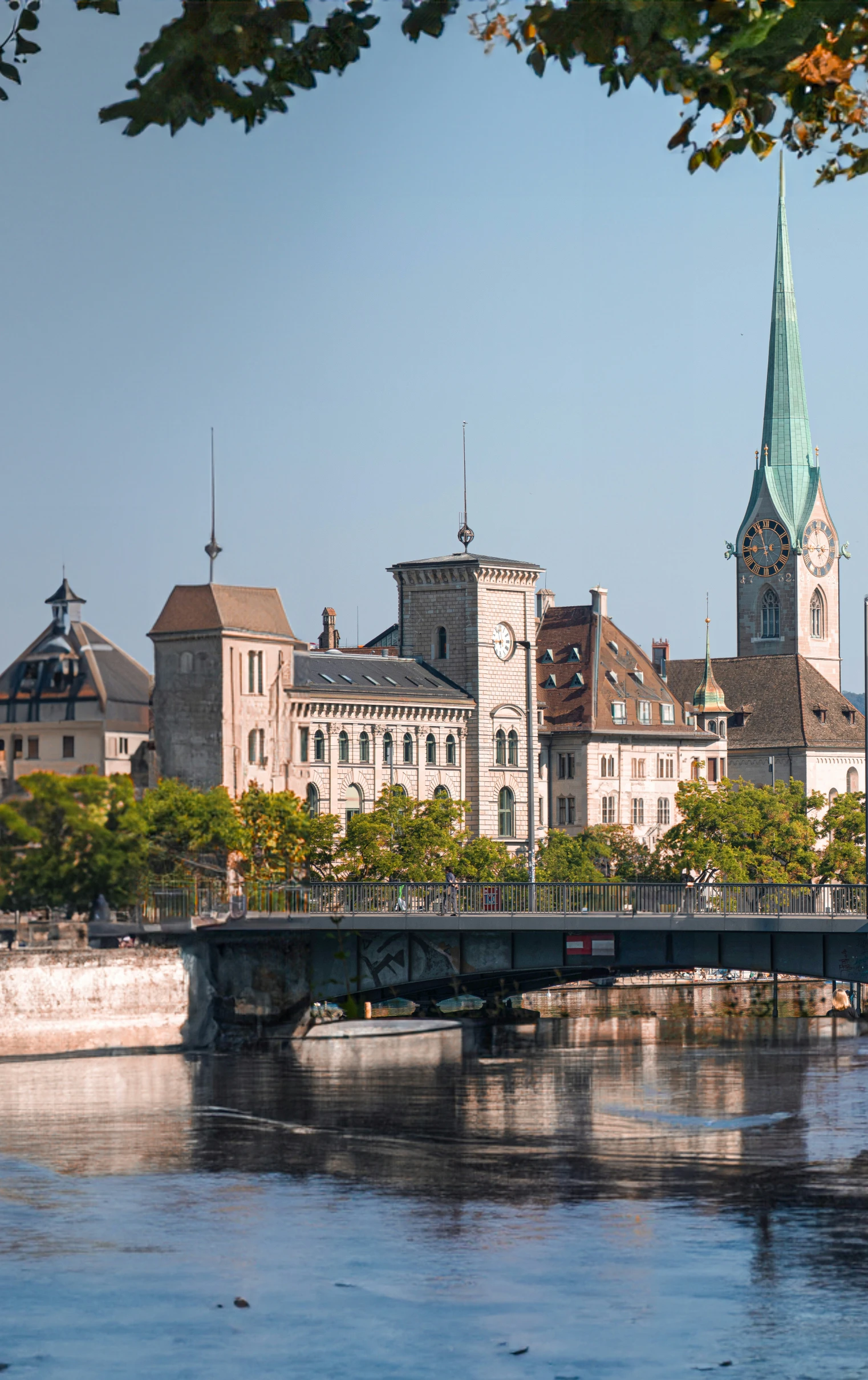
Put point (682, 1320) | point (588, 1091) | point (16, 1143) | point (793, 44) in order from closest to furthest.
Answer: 1. point (793, 44)
2. point (682, 1320)
3. point (16, 1143)
4. point (588, 1091)

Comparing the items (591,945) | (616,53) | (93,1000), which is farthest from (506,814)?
(616,53)

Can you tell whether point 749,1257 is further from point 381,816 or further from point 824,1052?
point 381,816

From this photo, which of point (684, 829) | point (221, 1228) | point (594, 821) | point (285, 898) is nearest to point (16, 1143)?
point (221, 1228)

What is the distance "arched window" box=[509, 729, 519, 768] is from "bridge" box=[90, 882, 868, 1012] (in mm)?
41938

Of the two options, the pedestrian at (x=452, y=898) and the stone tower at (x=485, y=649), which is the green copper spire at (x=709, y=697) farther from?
the pedestrian at (x=452, y=898)

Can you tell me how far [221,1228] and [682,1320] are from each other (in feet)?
41.4

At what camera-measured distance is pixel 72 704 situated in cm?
10119

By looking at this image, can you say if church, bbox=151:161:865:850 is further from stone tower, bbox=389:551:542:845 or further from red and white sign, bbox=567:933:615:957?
red and white sign, bbox=567:933:615:957

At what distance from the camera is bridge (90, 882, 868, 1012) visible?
69.9 m

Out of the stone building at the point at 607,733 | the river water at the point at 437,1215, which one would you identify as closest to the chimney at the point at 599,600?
the stone building at the point at 607,733

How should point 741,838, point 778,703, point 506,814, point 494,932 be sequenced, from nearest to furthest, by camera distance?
point 494,932
point 741,838
point 506,814
point 778,703

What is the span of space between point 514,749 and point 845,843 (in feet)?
68.7

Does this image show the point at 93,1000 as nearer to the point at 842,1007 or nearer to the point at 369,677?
the point at 842,1007

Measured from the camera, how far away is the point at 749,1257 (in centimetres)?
4069
